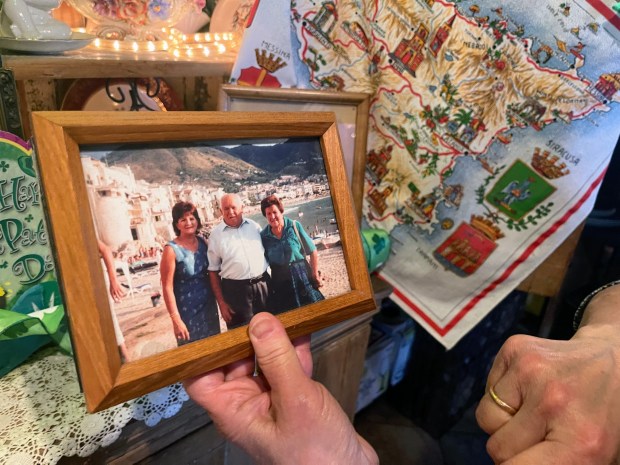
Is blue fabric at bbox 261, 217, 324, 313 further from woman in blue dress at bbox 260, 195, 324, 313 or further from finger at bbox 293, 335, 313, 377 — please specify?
finger at bbox 293, 335, 313, 377

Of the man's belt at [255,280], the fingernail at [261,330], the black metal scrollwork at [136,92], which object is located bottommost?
the fingernail at [261,330]

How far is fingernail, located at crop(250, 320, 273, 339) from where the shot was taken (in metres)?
0.56

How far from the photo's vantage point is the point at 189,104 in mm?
976

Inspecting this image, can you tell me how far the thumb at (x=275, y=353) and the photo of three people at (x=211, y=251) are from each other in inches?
1.0

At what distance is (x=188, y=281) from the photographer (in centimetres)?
55

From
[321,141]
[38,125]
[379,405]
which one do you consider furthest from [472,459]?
[38,125]

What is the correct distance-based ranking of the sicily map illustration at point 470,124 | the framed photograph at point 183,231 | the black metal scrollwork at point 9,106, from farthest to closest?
1. the sicily map illustration at point 470,124
2. the black metal scrollwork at point 9,106
3. the framed photograph at point 183,231

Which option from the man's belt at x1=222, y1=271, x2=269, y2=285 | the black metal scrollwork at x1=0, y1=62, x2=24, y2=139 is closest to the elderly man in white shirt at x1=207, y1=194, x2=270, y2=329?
the man's belt at x1=222, y1=271, x2=269, y2=285

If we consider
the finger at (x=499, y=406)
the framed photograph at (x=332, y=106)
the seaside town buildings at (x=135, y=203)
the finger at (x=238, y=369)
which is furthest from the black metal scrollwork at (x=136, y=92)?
the finger at (x=499, y=406)

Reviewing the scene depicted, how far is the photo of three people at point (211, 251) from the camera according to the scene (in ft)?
1.66

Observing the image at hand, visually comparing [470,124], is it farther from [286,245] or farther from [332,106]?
[286,245]

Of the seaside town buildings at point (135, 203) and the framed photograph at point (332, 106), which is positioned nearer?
the seaside town buildings at point (135, 203)

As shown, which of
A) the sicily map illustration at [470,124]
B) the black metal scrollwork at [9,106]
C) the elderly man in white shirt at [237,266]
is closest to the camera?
the elderly man in white shirt at [237,266]

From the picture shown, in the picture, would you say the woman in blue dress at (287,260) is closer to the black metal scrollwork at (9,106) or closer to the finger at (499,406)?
the finger at (499,406)
